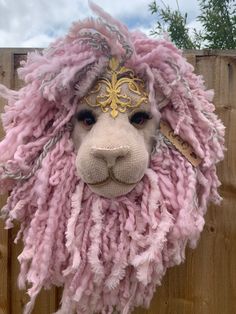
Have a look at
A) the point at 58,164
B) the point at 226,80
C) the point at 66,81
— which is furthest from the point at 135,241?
the point at 226,80

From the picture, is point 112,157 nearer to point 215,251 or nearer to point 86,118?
point 86,118

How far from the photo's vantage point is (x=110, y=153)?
2.65ft

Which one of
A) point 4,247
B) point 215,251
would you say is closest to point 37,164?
point 4,247

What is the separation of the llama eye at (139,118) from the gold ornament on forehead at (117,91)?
19 mm

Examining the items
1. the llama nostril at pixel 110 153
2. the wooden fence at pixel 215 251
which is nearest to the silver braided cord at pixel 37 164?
the llama nostril at pixel 110 153

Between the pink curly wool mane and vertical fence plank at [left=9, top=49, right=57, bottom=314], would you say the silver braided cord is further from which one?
vertical fence plank at [left=9, top=49, right=57, bottom=314]

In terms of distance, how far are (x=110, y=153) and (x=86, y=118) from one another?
0.14 m

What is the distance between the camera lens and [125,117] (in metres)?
0.87

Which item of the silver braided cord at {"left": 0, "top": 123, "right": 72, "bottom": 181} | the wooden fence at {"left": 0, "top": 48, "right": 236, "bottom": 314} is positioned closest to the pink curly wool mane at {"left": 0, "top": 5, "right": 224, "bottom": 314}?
the silver braided cord at {"left": 0, "top": 123, "right": 72, "bottom": 181}

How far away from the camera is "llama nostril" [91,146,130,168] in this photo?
0.81 m

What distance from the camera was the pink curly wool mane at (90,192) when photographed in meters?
0.86

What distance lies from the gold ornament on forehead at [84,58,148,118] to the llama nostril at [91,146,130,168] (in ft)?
0.27

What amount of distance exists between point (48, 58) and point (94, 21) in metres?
0.12

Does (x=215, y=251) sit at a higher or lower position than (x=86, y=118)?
lower
